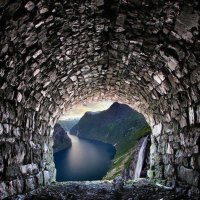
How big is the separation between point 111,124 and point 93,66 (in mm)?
74244

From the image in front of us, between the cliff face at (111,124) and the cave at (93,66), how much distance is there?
2024 inches

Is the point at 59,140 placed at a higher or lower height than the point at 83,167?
higher

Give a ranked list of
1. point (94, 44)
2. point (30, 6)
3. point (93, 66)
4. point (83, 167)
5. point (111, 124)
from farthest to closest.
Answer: point (111, 124) → point (83, 167) → point (93, 66) → point (94, 44) → point (30, 6)

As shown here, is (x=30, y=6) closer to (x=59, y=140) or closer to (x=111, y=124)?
(x=59, y=140)

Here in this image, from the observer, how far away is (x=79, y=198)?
7246mm

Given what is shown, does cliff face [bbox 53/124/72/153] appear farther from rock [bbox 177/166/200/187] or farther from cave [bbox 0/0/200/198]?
rock [bbox 177/166/200/187]

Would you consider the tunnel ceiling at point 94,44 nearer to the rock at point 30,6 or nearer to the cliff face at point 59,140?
the rock at point 30,6

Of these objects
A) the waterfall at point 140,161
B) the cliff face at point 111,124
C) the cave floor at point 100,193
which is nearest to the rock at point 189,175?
the cave floor at point 100,193

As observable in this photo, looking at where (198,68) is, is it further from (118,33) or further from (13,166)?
(13,166)

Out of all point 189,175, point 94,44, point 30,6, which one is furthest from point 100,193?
point 30,6

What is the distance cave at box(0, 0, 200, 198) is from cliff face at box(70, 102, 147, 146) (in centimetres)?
5140

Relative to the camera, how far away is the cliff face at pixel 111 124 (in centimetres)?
6794

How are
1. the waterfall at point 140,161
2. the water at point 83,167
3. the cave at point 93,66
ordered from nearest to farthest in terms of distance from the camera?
the cave at point 93,66, the waterfall at point 140,161, the water at point 83,167

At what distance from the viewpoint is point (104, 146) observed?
64312mm
